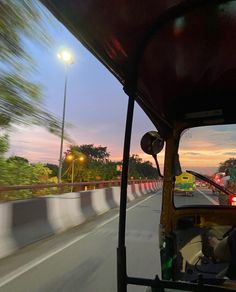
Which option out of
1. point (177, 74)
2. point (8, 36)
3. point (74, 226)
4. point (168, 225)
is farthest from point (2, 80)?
point (74, 226)

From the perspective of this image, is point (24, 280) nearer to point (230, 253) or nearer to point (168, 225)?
point (168, 225)

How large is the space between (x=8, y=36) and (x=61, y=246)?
800 centimetres

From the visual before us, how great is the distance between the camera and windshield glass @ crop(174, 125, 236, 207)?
449 cm

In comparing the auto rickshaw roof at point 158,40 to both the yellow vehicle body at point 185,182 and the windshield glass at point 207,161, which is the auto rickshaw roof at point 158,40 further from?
the yellow vehicle body at point 185,182

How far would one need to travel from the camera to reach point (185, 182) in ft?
15.8

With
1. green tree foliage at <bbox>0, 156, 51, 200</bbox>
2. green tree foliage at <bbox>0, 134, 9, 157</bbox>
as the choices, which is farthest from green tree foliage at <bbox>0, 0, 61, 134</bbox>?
green tree foliage at <bbox>0, 156, 51, 200</bbox>

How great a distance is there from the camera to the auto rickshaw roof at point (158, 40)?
2.68 meters

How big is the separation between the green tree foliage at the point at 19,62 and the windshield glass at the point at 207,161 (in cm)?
138

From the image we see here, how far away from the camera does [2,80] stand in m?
3.18

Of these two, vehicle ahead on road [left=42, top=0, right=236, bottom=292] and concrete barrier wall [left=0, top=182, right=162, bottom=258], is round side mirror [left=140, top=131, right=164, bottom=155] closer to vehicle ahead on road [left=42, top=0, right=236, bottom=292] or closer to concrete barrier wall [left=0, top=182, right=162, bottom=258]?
vehicle ahead on road [left=42, top=0, right=236, bottom=292]

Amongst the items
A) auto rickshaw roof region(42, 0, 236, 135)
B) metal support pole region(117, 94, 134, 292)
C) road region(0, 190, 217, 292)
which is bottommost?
road region(0, 190, 217, 292)

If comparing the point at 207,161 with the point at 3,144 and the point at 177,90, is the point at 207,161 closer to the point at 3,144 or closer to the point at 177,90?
the point at 177,90

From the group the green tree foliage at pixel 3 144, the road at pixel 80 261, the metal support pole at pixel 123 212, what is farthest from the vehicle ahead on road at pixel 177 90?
the green tree foliage at pixel 3 144

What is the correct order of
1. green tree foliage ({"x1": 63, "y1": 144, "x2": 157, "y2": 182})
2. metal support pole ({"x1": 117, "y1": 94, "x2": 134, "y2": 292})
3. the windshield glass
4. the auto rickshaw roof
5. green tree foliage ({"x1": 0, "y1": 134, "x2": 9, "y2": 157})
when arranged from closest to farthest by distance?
the auto rickshaw roof → metal support pole ({"x1": 117, "y1": 94, "x2": 134, "y2": 292}) → green tree foliage ({"x1": 0, "y1": 134, "x2": 9, "y2": 157}) → the windshield glass → green tree foliage ({"x1": 63, "y1": 144, "x2": 157, "y2": 182})
